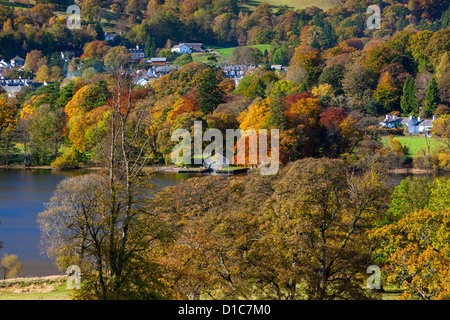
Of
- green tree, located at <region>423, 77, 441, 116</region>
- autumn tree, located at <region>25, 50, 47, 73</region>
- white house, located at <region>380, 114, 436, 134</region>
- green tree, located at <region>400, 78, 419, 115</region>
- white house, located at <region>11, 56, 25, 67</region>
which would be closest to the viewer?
white house, located at <region>380, 114, 436, 134</region>

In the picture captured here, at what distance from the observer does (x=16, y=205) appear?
2533 centimetres

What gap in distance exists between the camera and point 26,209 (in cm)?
2450

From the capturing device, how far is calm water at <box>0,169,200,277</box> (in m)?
17.9

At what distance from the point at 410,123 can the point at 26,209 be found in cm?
2955

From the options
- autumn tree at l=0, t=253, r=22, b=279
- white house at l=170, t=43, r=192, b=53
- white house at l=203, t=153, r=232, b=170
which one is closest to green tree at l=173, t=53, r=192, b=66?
white house at l=170, t=43, r=192, b=53

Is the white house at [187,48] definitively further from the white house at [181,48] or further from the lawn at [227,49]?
the lawn at [227,49]

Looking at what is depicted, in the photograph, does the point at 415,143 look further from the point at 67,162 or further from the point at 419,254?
the point at 419,254

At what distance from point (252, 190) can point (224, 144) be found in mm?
23038

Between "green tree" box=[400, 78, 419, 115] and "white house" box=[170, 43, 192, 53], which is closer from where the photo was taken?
"green tree" box=[400, 78, 419, 115]

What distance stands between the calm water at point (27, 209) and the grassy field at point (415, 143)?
562 cm

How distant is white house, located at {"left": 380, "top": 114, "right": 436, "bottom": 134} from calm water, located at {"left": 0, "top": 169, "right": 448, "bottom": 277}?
32.7 ft

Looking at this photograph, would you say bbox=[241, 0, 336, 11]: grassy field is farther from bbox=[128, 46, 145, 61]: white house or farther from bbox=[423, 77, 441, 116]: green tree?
bbox=[423, 77, 441, 116]: green tree

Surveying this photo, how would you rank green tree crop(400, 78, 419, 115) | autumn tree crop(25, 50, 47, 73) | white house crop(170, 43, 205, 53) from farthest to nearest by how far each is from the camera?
white house crop(170, 43, 205, 53)
autumn tree crop(25, 50, 47, 73)
green tree crop(400, 78, 419, 115)
